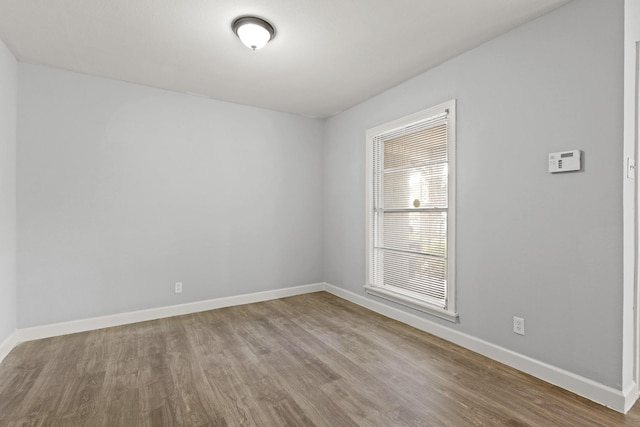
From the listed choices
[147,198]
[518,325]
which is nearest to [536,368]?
[518,325]

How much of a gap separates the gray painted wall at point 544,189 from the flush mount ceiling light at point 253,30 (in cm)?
173

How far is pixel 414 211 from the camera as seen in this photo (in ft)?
11.4

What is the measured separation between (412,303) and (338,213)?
1772 mm

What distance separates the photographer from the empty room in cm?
201

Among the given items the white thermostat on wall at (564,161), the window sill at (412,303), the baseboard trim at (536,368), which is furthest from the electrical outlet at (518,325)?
the white thermostat on wall at (564,161)

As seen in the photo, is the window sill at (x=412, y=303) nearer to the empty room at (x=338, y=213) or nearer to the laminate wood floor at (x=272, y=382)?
the empty room at (x=338, y=213)

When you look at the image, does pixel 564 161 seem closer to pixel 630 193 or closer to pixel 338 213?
pixel 630 193

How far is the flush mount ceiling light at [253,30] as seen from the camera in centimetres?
236

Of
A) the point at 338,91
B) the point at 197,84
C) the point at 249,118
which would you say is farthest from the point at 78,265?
the point at 338,91

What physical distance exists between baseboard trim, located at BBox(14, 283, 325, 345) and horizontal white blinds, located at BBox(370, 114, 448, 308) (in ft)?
4.96

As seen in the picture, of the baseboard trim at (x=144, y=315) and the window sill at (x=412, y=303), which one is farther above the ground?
the window sill at (x=412, y=303)

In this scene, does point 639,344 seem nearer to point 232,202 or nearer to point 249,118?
point 232,202

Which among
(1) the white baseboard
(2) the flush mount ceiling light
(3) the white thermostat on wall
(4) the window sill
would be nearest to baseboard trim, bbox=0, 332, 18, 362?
(1) the white baseboard

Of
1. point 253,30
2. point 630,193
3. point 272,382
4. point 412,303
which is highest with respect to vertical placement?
point 253,30
